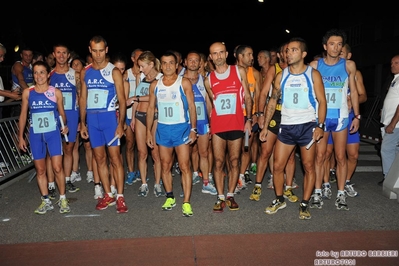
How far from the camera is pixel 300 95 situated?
539 cm

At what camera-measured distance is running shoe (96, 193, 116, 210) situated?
6027 millimetres

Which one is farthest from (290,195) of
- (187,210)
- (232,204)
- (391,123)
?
(391,123)

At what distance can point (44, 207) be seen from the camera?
19.4 feet

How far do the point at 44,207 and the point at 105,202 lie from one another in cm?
83

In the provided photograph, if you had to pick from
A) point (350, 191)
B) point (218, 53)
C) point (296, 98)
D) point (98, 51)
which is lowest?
point (350, 191)

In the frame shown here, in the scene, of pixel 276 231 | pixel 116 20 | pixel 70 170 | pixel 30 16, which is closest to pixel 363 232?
pixel 276 231

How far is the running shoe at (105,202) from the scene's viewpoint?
6027 millimetres

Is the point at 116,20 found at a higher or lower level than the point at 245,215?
higher

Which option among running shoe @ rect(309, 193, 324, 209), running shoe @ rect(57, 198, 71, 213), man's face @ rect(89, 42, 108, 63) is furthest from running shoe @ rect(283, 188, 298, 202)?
man's face @ rect(89, 42, 108, 63)

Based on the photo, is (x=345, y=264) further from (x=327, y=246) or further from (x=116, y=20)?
(x=116, y=20)

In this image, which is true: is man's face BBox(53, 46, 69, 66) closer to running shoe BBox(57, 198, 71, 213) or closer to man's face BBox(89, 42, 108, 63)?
man's face BBox(89, 42, 108, 63)

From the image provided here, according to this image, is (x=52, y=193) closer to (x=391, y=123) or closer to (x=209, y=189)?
(x=209, y=189)

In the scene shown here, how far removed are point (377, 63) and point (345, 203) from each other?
21476mm

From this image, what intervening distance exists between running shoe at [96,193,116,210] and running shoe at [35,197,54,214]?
2.16ft
